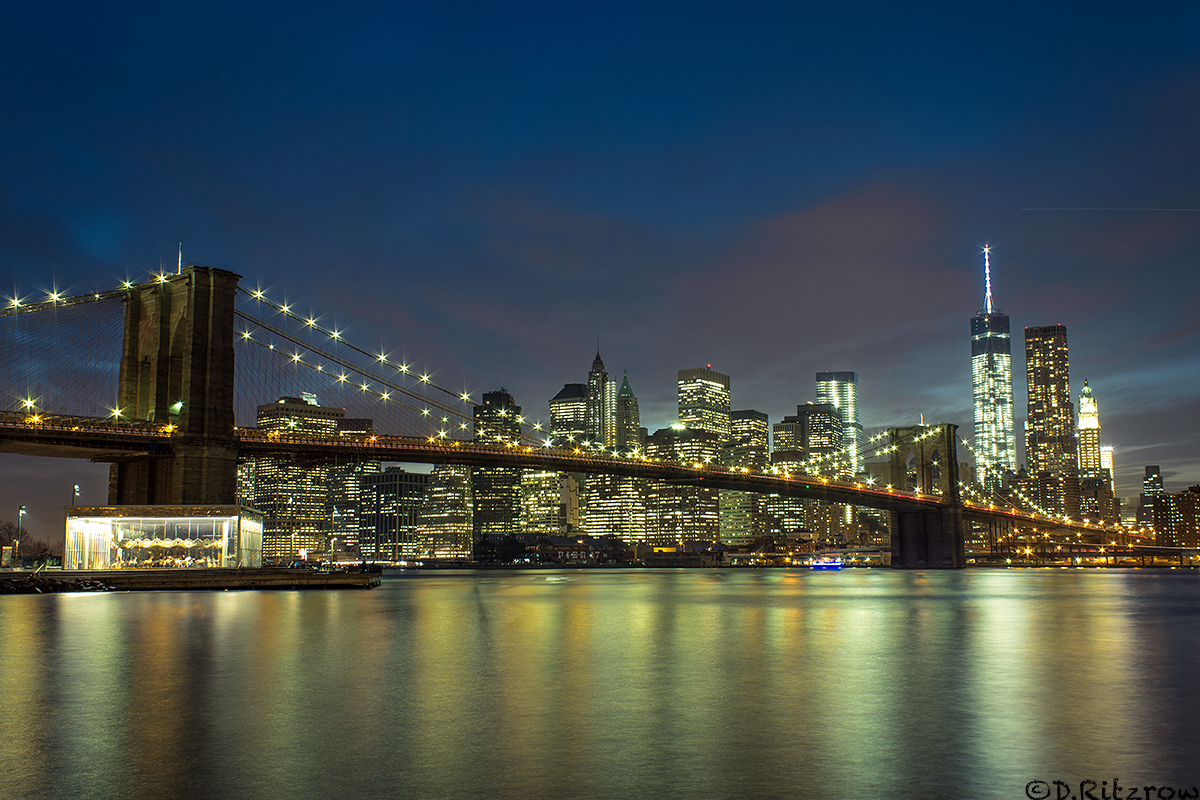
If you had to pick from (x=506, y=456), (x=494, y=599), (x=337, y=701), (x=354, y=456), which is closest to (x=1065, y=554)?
(x=506, y=456)

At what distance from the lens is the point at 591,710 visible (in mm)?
13469

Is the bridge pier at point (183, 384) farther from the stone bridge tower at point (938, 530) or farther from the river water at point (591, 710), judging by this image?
the stone bridge tower at point (938, 530)

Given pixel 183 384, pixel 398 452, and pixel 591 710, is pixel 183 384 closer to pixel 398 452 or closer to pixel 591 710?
pixel 398 452

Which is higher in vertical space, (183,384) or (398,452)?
(183,384)

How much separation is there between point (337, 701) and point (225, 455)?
52145 millimetres

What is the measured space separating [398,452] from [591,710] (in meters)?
64.0

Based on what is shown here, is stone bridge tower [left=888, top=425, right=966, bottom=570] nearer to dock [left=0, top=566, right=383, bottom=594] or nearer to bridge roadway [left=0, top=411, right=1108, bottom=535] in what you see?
bridge roadway [left=0, top=411, right=1108, bottom=535]

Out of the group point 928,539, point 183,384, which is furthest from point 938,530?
point 183,384

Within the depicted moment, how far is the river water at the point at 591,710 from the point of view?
9.52 meters

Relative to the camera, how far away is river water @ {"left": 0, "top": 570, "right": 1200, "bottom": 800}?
952cm

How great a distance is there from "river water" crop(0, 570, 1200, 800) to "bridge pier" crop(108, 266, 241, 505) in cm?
3346

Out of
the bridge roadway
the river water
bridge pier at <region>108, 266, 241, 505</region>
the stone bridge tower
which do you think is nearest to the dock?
bridge pier at <region>108, 266, 241, 505</region>

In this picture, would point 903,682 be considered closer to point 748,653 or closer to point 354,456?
point 748,653

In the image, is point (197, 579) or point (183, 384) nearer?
point (197, 579)
